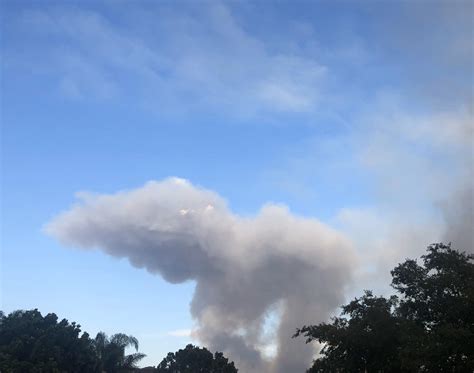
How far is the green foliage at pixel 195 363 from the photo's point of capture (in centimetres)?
7938

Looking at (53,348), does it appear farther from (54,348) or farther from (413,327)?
(413,327)

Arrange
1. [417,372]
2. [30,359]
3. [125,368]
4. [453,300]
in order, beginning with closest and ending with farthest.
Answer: [417,372]
[453,300]
[30,359]
[125,368]

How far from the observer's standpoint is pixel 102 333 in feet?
215

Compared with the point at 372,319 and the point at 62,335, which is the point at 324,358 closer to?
the point at 372,319

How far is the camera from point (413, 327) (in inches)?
1225

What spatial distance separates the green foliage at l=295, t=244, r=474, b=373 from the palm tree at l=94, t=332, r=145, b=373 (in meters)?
34.6

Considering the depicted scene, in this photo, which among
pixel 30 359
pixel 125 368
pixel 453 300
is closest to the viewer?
pixel 453 300

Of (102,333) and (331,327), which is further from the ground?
(102,333)

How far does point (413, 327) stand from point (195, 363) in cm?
5523

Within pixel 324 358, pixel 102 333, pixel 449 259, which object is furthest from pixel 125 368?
pixel 449 259

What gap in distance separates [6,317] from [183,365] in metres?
30.4

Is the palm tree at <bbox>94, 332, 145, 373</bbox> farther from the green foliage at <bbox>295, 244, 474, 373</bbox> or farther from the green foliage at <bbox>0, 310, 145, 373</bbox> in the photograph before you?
the green foliage at <bbox>295, 244, 474, 373</bbox>

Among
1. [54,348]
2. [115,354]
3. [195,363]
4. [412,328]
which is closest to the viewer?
[412,328]

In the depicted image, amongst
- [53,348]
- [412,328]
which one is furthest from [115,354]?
[412,328]
